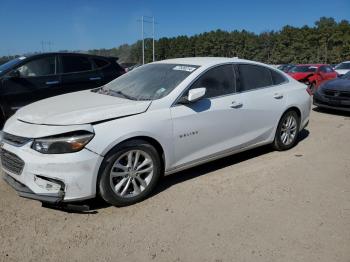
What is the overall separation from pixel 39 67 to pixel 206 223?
5225 millimetres

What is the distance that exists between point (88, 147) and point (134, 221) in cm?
86

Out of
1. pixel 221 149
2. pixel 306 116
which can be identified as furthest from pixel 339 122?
pixel 221 149

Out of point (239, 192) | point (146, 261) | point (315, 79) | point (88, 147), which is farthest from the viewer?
point (315, 79)

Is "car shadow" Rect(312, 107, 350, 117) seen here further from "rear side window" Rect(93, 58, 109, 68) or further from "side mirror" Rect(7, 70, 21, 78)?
"side mirror" Rect(7, 70, 21, 78)

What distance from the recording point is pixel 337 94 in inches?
370

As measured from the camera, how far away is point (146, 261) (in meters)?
2.96

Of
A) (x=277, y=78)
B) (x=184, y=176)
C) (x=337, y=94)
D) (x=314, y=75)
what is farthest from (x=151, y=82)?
(x=314, y=75)

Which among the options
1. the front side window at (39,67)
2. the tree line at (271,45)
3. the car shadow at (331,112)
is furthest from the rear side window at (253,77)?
the tree line at (271,45)

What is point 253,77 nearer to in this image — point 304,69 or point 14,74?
point 14,74

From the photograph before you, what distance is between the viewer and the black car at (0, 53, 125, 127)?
22.4ft

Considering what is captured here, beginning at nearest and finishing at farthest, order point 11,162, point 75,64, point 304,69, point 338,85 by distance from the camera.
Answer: point 11,162, point 75,64, point 338,85, point 304,69

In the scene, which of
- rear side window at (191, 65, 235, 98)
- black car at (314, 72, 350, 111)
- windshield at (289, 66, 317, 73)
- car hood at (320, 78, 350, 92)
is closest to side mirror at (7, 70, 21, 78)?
rear side window at (191, 65, 235, 98)

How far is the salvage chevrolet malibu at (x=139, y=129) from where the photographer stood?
11.5 feet

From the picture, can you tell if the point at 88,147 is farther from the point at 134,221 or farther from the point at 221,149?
the point at 221,149
